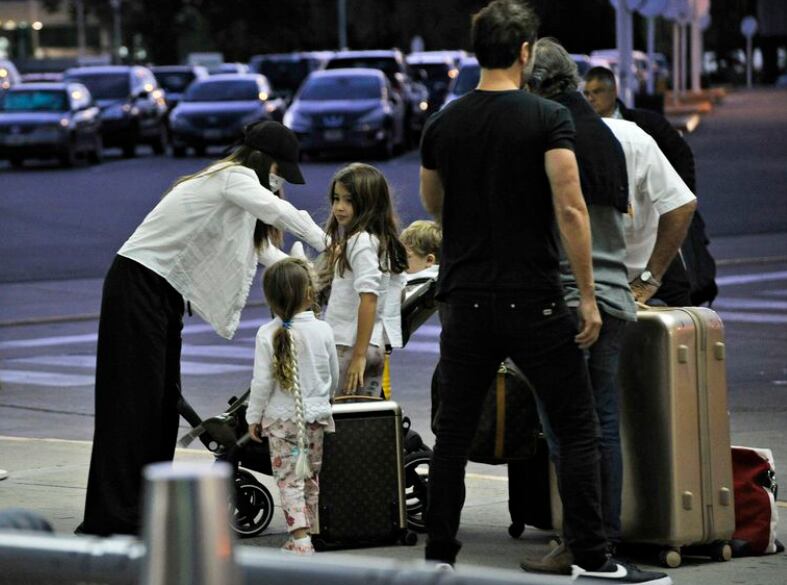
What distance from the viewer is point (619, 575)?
595 centimetres

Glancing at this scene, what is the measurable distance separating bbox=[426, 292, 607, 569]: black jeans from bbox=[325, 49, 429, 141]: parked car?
3316 cm

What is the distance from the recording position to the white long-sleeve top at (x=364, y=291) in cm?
708

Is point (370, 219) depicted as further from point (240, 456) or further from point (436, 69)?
point (436, 69)

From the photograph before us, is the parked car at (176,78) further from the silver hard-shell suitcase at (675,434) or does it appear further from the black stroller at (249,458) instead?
the silver hard-shell suitcase at (675,434)

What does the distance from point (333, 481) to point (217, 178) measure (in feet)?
3.98

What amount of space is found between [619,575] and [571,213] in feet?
3.92

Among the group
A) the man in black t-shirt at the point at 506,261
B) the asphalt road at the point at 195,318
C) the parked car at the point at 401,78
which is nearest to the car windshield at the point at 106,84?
the asphalt road at the point at 195,318

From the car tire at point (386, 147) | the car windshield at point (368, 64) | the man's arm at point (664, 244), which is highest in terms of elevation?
the man's arm at point (664, 244)

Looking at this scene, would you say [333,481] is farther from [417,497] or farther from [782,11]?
[782,11]

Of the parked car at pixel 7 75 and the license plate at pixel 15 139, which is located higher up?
the parked car at pixel 7 75

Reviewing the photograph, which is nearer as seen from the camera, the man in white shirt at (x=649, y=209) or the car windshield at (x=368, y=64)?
the man in white shirt at (x=649, y=209)

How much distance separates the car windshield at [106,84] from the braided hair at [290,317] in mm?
34675

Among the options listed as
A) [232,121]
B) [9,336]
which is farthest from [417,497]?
[232,121]

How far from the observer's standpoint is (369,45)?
74688mm
